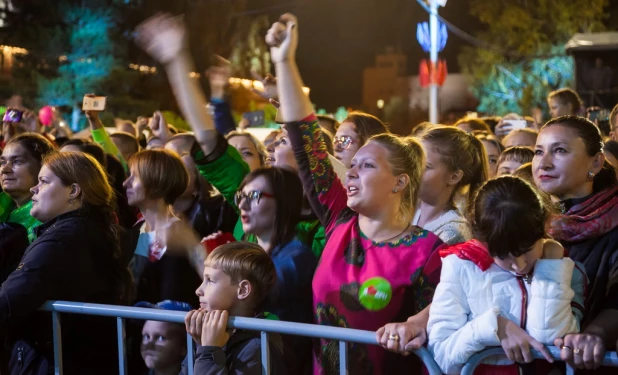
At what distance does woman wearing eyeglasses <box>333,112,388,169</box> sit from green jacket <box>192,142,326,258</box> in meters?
0.64

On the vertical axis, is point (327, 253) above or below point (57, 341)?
above

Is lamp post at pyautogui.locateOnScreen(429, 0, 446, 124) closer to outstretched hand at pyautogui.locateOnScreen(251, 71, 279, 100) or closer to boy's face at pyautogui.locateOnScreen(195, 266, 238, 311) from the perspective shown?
outstretched hand at pyautogui.locateOnScreen(251, 71, 279, 100)

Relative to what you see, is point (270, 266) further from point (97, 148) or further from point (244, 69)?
point (244, 69)

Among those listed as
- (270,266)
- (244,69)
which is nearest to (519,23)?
(244,69)

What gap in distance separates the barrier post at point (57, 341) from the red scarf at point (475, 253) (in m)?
1.72

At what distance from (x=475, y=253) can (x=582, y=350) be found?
0.45 meters

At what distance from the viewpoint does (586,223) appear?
2.92m

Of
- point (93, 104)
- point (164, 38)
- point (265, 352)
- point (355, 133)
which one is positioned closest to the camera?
point (265, 352)

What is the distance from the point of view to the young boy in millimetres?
2908

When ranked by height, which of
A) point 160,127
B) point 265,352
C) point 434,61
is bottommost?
point 265,352

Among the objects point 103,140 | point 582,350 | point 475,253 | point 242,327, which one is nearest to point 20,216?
Result: point 242,327

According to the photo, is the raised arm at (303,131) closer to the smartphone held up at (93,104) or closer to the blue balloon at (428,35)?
the smartphone held up at (93,104)

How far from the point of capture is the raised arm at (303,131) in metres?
3.28

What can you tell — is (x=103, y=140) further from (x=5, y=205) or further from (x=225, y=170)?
(x=225, y=170)
